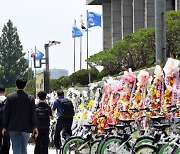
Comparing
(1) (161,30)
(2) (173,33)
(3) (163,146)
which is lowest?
(3) (163,146)

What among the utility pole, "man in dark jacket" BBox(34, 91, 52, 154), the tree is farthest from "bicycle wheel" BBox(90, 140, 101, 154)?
the tree

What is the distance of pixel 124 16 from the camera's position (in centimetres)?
5247

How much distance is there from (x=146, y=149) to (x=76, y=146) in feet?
9.18

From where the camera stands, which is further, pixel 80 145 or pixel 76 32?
pixel 76 32

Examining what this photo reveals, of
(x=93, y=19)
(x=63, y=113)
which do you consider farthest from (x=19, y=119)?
(x=93, y=19)

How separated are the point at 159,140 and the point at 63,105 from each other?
5078 mm

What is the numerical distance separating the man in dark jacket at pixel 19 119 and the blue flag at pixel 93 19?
38796 mm

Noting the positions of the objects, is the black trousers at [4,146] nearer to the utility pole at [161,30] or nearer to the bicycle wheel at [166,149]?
the utility pole at [161,30]

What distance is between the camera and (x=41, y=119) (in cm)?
1258

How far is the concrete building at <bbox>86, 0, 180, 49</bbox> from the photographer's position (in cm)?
4672

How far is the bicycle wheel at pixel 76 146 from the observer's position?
11.8 m

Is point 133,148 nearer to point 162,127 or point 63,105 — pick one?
point 162,127

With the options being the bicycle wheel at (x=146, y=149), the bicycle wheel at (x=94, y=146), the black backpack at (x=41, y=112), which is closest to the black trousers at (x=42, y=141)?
the black backpack at (x=41, y=112)

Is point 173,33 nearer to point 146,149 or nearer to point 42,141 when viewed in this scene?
point 42,141
